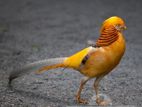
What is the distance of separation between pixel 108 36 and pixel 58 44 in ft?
12.6

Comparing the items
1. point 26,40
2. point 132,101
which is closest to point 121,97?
point 132,101

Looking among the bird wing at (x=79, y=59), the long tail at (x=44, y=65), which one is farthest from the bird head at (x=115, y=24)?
the long tail at (x=44, y=65)

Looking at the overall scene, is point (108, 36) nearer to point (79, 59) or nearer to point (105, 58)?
point (105, 58)

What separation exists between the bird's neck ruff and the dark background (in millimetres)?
817

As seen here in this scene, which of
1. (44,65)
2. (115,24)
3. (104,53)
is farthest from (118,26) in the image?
(44,65)

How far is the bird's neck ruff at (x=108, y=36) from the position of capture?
4664 millimetres

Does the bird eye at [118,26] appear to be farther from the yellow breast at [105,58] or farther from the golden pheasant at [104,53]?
the yellow breast at [105,58]

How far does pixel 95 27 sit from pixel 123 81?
3.99 metres

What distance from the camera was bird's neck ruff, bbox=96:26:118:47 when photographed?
4.66m

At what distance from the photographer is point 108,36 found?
468 cm

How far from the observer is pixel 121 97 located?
5.38m

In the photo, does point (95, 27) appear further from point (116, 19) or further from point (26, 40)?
point (116, 19)

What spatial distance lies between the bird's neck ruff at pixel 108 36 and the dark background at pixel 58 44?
817 millimetres

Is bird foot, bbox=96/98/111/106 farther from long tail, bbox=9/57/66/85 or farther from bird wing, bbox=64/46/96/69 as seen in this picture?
long tail, bbox=9/57/66/85
